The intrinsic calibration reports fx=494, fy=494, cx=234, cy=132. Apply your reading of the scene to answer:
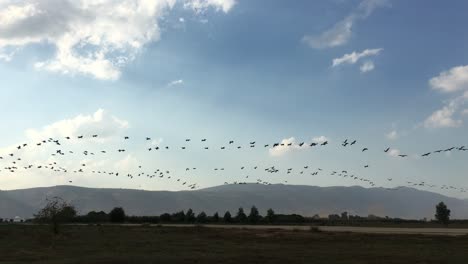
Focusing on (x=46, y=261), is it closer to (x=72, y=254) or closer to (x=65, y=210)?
(x=72, y=254)

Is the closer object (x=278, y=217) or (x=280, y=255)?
(x=280, y=255)

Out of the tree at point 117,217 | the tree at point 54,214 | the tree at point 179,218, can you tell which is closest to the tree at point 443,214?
the tree at point 179,218

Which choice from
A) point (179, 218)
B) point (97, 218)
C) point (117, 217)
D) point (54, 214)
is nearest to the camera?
point (54, 214)

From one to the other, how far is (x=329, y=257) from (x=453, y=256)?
10.5m

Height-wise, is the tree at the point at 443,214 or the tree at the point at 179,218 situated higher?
the tree at the point at 443,214

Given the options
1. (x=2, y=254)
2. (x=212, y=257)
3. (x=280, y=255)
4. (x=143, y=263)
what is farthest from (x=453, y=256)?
(x=2, y=254)

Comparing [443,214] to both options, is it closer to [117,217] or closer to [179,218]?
[179,218]

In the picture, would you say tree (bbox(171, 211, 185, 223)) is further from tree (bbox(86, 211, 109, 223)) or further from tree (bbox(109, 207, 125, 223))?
tree (bbox(86, 211, 109, 223))

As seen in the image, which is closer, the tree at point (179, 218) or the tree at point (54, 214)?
the tree at point (54, 214)

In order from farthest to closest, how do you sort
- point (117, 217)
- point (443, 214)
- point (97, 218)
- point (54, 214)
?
1. point (97, 218)
2. point (117, 217)
3. point (443, 214)
4. point (54, 214)

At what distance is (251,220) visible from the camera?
518ft

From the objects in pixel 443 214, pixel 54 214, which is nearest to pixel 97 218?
pixel 54 214

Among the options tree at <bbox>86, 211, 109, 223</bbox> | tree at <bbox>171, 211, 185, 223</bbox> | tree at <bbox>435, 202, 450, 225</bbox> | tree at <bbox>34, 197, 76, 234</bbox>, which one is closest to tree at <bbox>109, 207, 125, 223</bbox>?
tree at <bbox>86, 211, 109, 223</bbox>

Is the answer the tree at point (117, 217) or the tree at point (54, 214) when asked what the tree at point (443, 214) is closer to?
the tree at point (117, 217)
